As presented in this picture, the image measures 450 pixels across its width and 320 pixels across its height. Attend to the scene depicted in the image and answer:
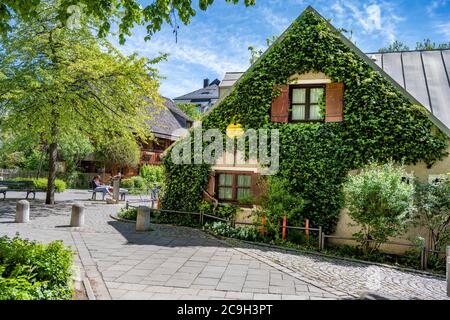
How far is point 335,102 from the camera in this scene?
12.4m

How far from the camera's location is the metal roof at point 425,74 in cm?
1234

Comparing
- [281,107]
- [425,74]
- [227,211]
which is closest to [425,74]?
[425,74]

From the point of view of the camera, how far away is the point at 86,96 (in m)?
17.4

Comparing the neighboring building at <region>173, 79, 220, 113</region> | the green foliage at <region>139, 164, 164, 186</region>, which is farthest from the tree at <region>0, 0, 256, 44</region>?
the neighboring building at <region>173, 79, 220, 113</region>

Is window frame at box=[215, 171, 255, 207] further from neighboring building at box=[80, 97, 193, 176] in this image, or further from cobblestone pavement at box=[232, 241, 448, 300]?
neighboring building at box=[80, 97, 193, 176]

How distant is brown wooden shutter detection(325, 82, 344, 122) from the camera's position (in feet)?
40.3

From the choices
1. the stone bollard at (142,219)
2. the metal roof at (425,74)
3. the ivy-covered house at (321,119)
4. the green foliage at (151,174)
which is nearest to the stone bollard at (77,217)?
the stone bollard at (142,219)

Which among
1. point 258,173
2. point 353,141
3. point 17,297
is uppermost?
point 353,141

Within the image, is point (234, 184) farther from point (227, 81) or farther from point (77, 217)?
point (77, 217)

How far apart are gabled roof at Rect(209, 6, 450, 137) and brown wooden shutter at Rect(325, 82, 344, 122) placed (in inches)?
52.8

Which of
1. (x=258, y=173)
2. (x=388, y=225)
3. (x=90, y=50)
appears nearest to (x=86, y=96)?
(x=90, y=50)

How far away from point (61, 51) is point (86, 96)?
91.7 inches
